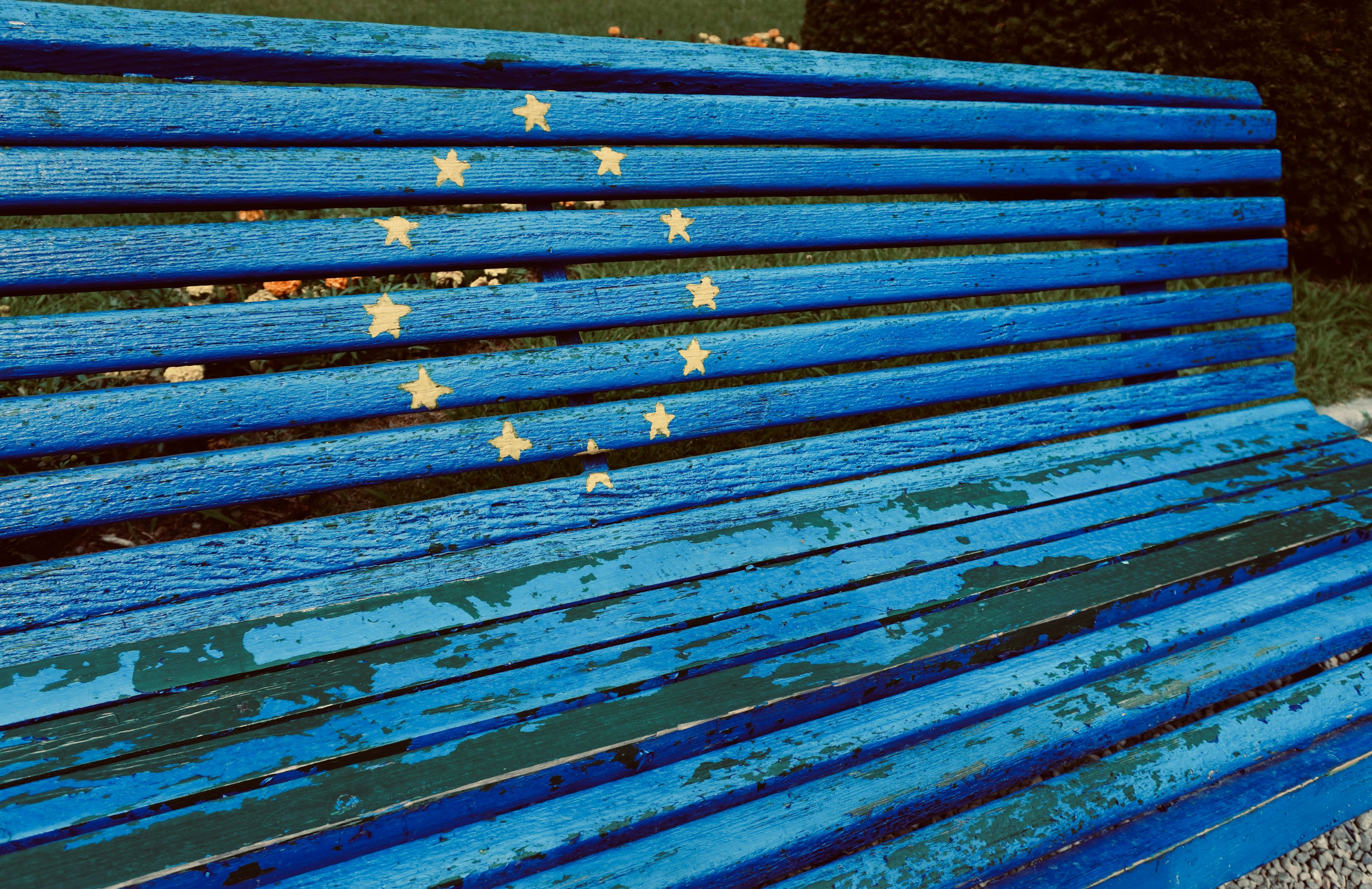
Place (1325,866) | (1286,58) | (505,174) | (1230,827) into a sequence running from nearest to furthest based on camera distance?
1. (1230,827)
2. (505,174)
3. (1325,866)
4. (1286,58)

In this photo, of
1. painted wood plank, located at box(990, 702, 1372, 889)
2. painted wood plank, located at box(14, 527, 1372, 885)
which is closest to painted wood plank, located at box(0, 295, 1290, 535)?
painted wood plank, located at box(14, 527, 1372, 885)

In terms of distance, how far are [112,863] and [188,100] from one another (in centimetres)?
97

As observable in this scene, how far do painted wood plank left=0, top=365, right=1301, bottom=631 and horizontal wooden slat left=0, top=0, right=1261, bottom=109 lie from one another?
66cm

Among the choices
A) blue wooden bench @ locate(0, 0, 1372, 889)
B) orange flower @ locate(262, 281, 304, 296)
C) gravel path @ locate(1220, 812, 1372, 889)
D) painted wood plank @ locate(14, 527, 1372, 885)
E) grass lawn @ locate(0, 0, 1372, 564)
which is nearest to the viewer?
painted wood plank @ locate(14, 527, 1372, 885)

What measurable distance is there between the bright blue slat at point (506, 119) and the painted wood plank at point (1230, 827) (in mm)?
1241

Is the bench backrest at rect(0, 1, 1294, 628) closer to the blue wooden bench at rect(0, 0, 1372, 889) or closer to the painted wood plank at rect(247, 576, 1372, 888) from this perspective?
the blue wooden bench at rect(0, 0, 1372, 889)

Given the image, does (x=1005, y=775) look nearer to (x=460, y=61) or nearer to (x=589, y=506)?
(x=589, y=506)

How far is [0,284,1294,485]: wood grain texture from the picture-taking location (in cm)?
115

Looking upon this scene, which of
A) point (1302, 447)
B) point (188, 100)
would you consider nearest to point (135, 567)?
point (188, 100)

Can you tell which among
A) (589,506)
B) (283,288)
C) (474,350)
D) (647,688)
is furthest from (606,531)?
(474,350)

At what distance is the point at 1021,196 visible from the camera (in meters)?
3.96

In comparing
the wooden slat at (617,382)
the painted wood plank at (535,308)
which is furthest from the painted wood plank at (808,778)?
the painted wood plank at (535,308)

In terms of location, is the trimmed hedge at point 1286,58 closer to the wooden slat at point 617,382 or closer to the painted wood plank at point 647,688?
the wooden slat at point 617,382

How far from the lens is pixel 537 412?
1.42 m
